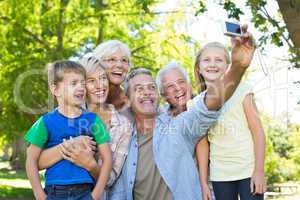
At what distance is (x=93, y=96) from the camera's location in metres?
3.78

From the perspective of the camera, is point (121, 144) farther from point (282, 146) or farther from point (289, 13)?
point (282, 146)

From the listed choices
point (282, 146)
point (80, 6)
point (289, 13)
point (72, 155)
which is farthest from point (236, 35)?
point (282, 146)

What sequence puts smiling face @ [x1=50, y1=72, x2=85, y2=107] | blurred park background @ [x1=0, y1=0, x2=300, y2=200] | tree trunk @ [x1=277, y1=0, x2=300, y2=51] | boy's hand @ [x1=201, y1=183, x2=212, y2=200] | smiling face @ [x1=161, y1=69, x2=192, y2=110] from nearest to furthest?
1. smiling face @ [x1=50, y1=72, x2=85, y2=107]
2. boy's hand @ [x1=201, y1=183, x2=212, y2=200]
3. smiling face @ [x1=161, y1=69, x2=192, y2=110]
4. tree trunk @ [x1=277, y1=0, x2=300, y2=51]
5. blurred park background @ [x1=0, y1=0, x2=300, y2=200]

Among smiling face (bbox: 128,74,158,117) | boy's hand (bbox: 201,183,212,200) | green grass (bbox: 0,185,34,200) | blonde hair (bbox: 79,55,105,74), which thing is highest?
blonde hair (bbox: 79,55,105,74)

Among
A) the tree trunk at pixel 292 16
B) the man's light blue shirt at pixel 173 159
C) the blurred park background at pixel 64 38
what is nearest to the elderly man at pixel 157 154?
the man's light blue shirt at pixel 173 159

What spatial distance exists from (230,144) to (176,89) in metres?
0.57

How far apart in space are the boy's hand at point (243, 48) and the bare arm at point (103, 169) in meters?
1.23

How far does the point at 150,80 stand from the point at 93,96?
0.46 metres

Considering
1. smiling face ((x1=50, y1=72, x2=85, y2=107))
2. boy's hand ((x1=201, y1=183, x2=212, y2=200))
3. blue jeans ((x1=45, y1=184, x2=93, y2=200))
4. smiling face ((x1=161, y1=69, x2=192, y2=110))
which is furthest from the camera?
smiling face ((x1=161, y1=69, x2=192, y2=110))

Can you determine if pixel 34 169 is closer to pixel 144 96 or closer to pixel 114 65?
pixel 144 96

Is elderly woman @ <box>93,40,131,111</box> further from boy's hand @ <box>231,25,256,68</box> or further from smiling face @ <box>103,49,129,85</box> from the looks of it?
boy's hand @ <box>231,25,256,68</box>

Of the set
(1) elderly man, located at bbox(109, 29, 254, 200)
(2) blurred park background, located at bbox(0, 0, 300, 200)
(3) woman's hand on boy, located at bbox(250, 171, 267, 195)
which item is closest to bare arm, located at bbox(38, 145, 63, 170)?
(1) elderly man, located at bbox(109, 29, 254, 200)

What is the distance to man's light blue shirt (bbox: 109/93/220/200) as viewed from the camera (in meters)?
3.39

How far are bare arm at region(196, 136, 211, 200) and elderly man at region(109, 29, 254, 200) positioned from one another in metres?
0.09
